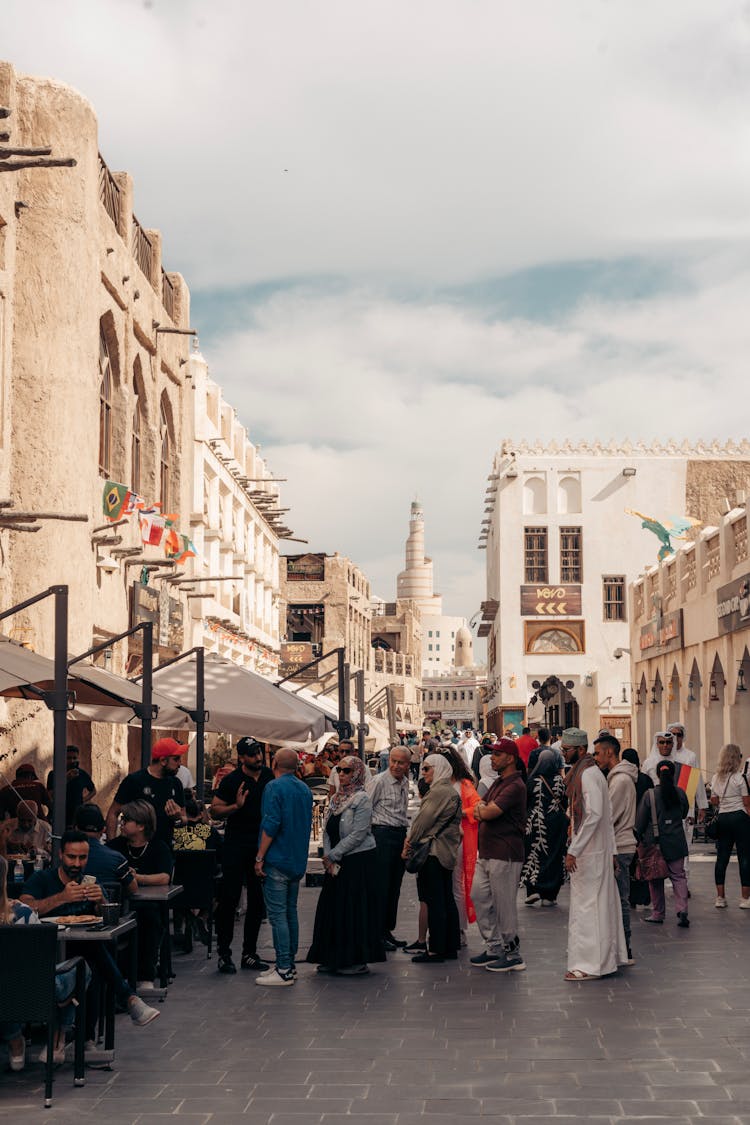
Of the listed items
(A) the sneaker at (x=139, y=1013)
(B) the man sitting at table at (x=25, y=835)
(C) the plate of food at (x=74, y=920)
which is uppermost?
(B) the man sitting at table at (x=25, y=835)

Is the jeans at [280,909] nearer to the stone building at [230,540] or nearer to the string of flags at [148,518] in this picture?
the string of flags at [148,518]

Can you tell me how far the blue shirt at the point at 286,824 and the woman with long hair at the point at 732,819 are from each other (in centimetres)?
556

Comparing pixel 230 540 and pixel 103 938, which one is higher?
pixel 230 540

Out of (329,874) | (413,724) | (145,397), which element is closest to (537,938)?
(329,874)

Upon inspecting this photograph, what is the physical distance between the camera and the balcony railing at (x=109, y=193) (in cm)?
2103

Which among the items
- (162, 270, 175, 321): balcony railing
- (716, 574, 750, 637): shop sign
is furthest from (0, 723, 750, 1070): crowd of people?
(162, 270, 175, 321): balcony railing

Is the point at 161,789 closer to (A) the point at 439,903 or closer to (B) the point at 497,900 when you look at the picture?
(A) the point at 439,903

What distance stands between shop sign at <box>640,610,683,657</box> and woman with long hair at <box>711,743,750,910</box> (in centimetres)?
1676

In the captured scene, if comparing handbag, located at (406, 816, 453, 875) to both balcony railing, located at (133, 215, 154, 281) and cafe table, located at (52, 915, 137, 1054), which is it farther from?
balcony railing, located at (133, 215, 154, 281)

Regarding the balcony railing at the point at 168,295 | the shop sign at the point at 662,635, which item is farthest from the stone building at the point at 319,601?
the balcony railing at the point at 168,295

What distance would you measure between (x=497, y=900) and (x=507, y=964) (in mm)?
471

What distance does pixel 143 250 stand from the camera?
24547mm

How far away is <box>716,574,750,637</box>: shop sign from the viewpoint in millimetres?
23031

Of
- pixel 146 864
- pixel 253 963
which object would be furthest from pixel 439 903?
pixel 146 864
